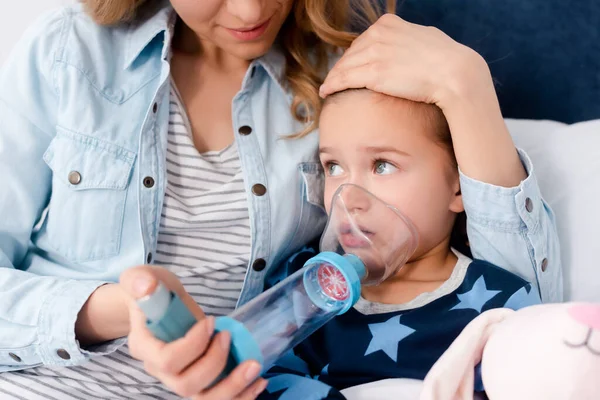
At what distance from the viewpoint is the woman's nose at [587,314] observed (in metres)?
0.79

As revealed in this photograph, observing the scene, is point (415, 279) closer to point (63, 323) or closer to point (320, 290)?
point (320, 290)

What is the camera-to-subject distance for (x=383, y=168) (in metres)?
1.18

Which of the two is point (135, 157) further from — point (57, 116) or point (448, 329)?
point (448, 329)

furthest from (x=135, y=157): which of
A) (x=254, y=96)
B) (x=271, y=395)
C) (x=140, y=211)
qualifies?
(x=271, y=395)

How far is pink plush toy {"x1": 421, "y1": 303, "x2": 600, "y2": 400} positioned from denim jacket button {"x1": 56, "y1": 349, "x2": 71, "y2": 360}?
573 mm

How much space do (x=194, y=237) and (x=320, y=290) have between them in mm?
333

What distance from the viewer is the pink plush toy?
30.5 inches

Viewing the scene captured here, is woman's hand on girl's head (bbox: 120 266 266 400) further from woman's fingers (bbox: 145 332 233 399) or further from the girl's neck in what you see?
the girl's neck

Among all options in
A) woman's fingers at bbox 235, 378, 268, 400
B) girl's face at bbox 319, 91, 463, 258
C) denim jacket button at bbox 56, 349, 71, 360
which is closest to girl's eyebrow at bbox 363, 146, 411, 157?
girl's face at bbox 319, 91, 463, 258

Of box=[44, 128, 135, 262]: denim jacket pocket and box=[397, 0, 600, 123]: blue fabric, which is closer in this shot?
box=[44, 128, 135, 262]: denim jacket pocket

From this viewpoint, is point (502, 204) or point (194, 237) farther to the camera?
point (194, 237)

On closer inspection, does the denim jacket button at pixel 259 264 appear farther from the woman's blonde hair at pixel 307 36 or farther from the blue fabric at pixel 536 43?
the blue fabric at pixel 536 43

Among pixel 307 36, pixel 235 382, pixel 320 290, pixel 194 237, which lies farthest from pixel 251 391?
pixel 307 36

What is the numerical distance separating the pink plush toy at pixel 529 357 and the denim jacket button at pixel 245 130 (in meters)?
0.58
